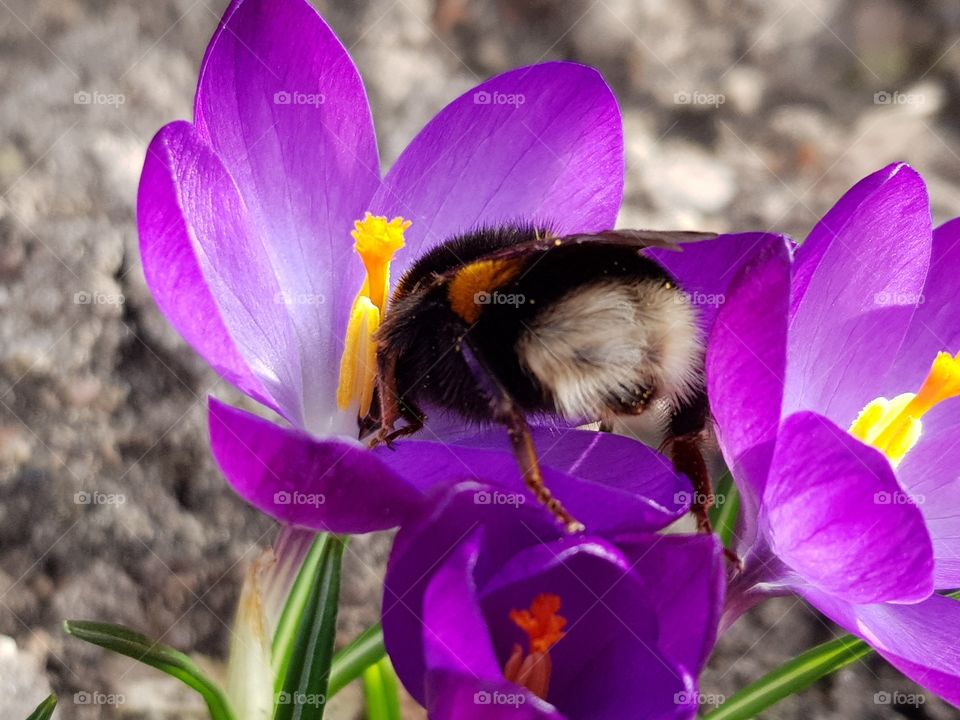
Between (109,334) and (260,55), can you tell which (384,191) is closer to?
(260,55)

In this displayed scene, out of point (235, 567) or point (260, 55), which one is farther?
point (235, 567)

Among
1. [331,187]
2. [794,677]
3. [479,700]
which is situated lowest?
[794,677]

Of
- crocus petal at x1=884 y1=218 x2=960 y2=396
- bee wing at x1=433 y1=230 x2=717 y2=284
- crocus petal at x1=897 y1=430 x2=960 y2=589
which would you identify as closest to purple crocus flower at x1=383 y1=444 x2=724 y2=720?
bee wing at x1=433 y1=230 x2=717 y2=284

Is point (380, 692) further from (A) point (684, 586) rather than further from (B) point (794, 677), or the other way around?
(A) point (684, 586)

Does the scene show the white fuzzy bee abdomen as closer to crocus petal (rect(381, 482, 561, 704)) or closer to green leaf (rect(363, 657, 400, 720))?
crocus petal (rect(381, 482, 561, 704))

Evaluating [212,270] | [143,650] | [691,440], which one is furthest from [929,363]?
[143,650]

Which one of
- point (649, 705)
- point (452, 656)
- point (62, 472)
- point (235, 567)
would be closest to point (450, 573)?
point (452, 656)
